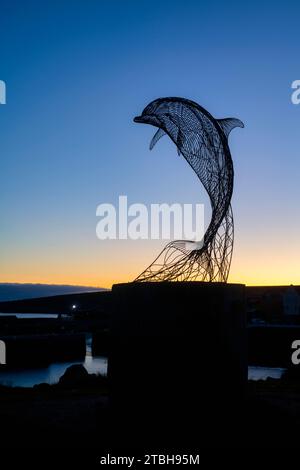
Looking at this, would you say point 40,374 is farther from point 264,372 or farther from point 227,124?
point 227,124

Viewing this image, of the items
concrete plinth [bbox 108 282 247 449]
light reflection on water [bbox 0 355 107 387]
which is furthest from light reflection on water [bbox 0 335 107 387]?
concrete plinth [bbox 108 282 247 449]

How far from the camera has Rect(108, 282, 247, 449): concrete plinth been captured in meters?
8.88

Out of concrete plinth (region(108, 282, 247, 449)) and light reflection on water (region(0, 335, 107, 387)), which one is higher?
concrete plinth (region(108, 282, 247, 449))

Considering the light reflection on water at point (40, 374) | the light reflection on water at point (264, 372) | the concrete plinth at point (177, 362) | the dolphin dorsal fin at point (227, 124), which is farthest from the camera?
the light reflection on water at point (40, 374)

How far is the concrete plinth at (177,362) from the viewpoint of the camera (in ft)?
29.1

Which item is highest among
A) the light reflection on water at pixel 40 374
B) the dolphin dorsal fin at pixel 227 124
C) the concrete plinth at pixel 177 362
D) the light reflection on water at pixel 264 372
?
the dolphin dorsal fin at pixel 227 124

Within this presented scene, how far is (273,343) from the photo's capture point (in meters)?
35.3

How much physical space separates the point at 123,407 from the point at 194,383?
1.39m

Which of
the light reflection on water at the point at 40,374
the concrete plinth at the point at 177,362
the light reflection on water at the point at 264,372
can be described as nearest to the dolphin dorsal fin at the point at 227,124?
the concrete plinth at the point at 177,362

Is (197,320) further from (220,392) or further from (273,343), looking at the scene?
(273,343)

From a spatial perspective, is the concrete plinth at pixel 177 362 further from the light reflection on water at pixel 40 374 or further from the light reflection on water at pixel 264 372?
the light reflection on water at pixel 40 374

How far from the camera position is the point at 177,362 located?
8.91 m

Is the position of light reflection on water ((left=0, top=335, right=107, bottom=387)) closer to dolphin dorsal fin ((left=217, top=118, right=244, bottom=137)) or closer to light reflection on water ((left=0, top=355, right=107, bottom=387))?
light reflection on water ((left=0, top=355, right=107, bottom=387))
